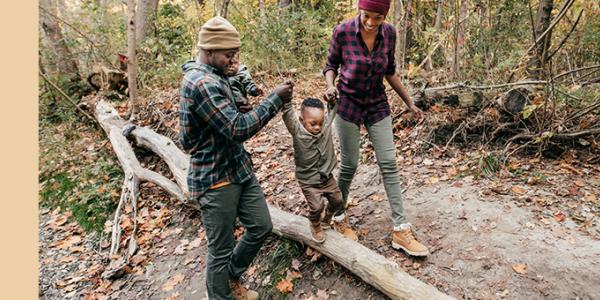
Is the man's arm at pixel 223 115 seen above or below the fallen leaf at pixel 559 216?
above

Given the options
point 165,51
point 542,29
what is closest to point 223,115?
point 542,29

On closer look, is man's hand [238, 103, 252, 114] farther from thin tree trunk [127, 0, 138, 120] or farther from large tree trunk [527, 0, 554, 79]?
thin tree trunk [127, 0, 138, 120]

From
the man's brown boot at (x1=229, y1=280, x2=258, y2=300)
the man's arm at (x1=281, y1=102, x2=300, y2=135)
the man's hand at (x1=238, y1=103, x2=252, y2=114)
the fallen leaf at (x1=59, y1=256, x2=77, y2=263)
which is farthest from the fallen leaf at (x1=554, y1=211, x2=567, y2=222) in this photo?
the fallen leaf at (x1=59, y1=256, x2=77, y2=263)

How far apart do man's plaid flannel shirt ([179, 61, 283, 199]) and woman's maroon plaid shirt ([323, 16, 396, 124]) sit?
84cm

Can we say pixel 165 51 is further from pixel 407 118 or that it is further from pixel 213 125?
pixel 213 125

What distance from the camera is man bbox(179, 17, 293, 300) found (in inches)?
107

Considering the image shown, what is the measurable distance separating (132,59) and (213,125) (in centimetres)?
644

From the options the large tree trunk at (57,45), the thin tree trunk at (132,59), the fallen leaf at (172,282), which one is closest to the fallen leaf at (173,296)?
the fallen leaf at (172,282)

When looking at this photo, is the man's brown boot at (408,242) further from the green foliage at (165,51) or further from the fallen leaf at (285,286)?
the green foliage at (165,51)

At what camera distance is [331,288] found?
3.72 meters

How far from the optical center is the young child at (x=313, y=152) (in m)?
3.26

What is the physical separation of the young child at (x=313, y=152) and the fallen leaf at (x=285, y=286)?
754 millimetres

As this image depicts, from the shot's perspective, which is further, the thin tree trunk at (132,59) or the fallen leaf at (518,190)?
the thin tree trunk at (132,59)

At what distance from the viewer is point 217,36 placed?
2.71 metres
